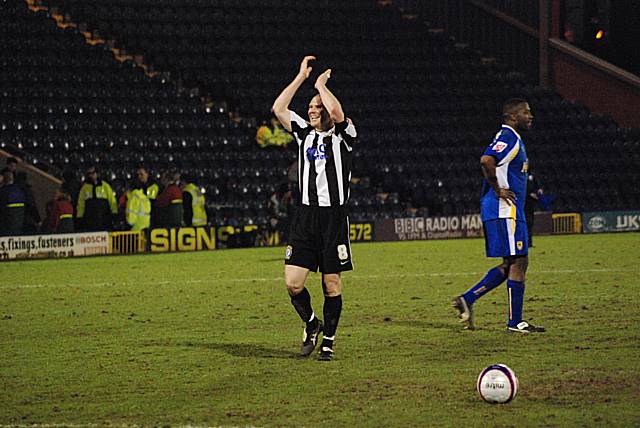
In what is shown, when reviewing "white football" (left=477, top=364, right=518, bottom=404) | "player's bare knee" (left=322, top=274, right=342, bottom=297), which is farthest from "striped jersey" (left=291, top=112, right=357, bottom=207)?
"white football" (left=477, top=364, right=518, bottom=404)

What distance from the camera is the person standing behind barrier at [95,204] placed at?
25.6 metres

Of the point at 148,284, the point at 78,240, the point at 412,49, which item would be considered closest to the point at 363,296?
the point at 148,284

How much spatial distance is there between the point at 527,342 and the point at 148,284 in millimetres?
8678

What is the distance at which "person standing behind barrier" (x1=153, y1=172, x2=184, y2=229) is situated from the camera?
26000mm

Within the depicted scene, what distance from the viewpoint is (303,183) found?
384 inches

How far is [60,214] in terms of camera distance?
83.0 feet

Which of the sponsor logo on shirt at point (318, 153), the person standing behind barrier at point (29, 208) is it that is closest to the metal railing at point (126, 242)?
the person standing behind barrier at point (29, 208)

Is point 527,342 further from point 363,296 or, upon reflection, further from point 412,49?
point 412,49

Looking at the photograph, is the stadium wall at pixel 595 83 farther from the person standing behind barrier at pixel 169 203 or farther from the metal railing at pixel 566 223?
the person standing behind barrier at pixel 169 203

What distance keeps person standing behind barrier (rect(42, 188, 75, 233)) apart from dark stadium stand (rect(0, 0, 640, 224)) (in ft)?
8.27

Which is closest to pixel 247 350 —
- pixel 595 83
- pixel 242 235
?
pixel 242 235

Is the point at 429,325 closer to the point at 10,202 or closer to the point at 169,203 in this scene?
the point at 10,202

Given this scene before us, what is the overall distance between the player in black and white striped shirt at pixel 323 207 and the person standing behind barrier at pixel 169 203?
53.8 ft

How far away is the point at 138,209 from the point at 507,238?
1588 centimetres
